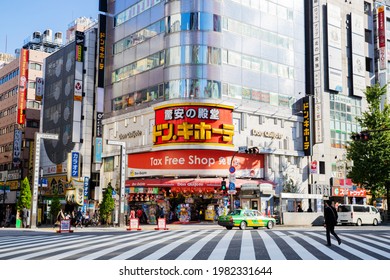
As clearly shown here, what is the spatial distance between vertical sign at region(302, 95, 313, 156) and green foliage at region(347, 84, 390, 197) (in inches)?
183

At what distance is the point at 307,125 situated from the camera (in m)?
50.2

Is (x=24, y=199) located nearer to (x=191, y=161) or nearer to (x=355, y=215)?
(x=191, y=161)

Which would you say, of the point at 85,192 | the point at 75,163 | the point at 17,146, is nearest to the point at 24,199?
the point at 85,192

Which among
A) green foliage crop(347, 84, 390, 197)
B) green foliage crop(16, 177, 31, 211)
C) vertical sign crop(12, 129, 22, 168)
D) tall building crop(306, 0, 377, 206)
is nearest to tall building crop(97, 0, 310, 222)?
tall building crop(306, 0, 377, 206)

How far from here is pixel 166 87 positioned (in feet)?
147

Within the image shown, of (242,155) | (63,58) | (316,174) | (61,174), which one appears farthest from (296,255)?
(63,58)

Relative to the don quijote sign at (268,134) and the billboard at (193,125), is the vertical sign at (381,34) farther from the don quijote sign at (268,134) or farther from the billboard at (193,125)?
the billboard at (193,125)

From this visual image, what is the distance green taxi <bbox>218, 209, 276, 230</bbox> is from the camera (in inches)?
1288

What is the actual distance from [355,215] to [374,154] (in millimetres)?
6995

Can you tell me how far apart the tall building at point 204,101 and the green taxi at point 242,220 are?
7.81 m

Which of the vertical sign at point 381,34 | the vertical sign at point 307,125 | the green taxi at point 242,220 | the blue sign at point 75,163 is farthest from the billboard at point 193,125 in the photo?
the vertical sign at point 381,34

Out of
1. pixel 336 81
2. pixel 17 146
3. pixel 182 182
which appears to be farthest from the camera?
pixel 17 146

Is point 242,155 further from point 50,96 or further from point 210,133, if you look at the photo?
point 50,96

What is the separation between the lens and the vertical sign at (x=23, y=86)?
6794 cm
